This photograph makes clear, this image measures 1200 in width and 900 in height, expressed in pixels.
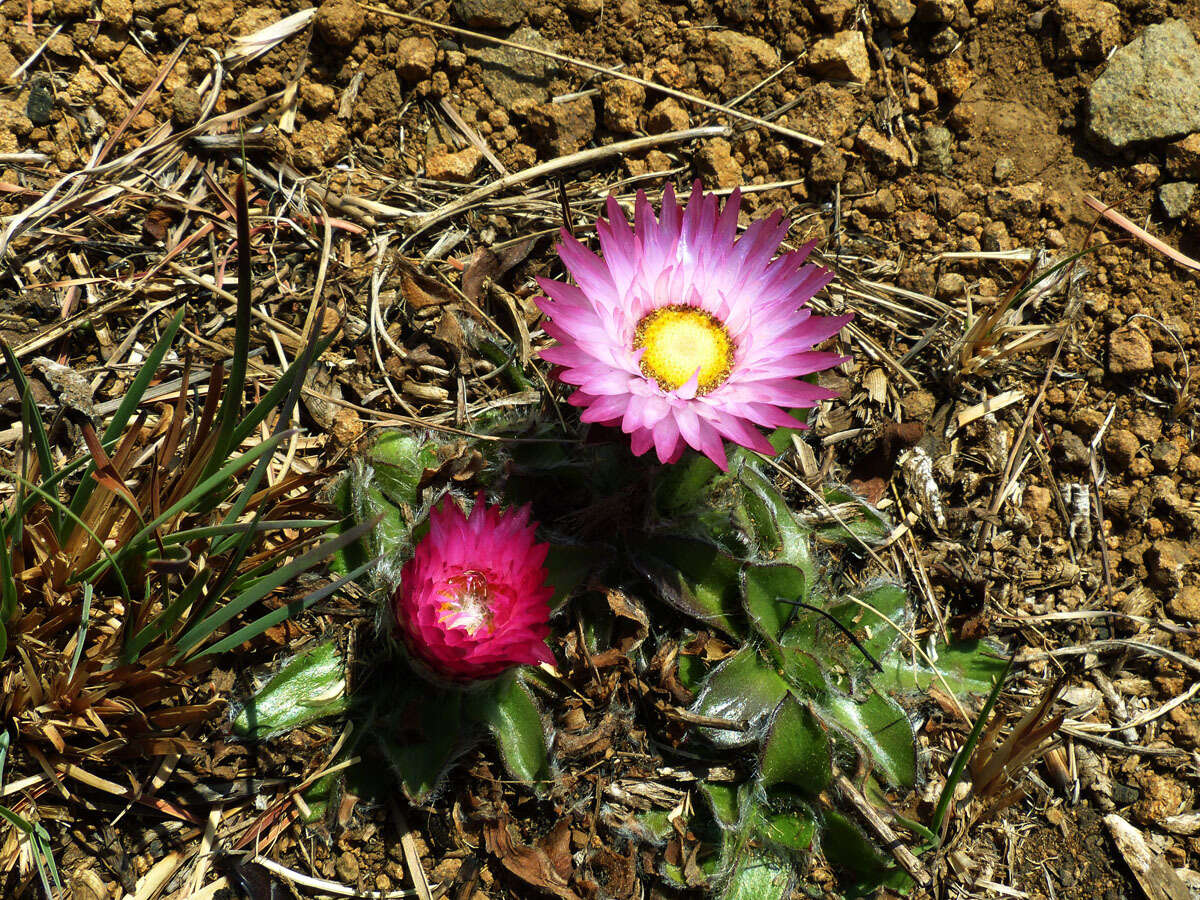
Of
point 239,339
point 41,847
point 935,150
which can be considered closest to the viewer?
point 239,339

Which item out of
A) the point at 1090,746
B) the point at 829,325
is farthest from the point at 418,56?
the point at 1090,746

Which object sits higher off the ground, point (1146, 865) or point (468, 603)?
point (468, 603)

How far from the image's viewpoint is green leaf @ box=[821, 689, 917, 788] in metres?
2.28

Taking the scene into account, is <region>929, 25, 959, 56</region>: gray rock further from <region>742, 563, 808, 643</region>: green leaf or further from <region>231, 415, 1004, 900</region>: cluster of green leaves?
<region>742, 563, 808, 643</region>: green leaf

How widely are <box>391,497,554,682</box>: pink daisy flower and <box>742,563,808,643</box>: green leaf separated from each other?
1.77ft

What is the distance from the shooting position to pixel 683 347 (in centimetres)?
229

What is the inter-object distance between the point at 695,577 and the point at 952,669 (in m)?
0.78

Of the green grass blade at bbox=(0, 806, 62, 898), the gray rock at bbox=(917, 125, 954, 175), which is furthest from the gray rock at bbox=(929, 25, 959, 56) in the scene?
the green grass blade at bbox=(0, 806, 62, 898)

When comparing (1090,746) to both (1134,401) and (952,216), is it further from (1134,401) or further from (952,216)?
(952,216)

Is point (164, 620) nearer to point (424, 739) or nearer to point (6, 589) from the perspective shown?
point (6, 589)

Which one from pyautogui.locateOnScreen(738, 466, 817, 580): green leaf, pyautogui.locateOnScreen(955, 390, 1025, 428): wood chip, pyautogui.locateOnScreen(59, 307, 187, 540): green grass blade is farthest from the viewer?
pyautogui.locateOnScreen(955, 390, 1025, 428): wood chip

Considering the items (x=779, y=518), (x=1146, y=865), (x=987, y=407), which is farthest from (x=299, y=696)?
(x=1146, y=865)

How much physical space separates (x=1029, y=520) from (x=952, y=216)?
3.17ft

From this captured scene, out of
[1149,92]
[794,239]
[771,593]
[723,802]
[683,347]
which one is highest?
[1149,92]
